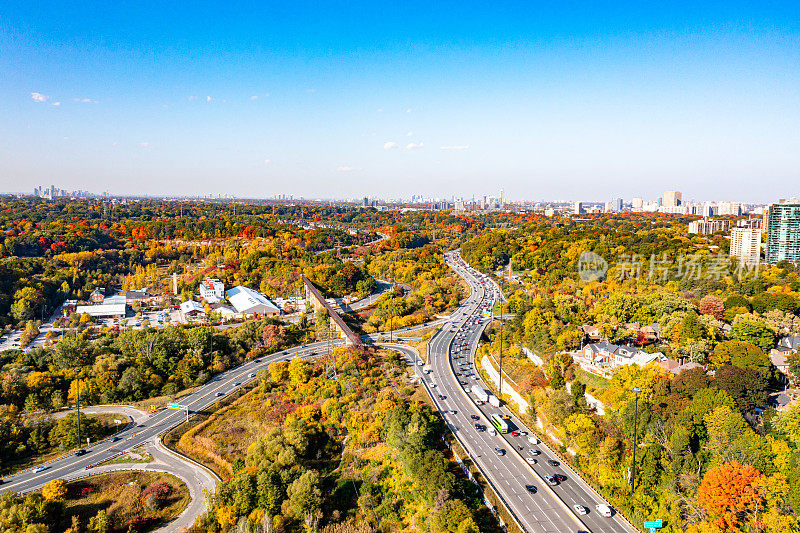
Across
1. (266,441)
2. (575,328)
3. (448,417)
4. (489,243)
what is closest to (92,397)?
(266,441)

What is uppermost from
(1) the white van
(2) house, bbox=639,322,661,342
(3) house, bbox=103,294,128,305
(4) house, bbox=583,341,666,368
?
(2) house, bbox=639,322,661,342

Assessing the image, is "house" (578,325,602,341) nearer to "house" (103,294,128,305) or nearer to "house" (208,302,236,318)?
"house" (208,302,236,318)

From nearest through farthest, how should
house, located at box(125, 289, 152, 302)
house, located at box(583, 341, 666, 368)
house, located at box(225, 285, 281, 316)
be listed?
house, located at box(583, 341, 666, 368), house, located at box(225, 285, 281, 316), house, located at box(125, 289, 152, 302)

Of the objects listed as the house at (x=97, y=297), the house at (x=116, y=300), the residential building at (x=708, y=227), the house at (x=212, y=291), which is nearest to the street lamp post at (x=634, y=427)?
the house at (x=212, y=291)

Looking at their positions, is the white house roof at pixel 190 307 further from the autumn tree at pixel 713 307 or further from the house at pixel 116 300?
the autumn tree at pixel 713 307

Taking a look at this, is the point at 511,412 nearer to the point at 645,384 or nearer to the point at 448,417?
the point at 448,417

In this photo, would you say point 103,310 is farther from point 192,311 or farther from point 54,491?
point 54,491

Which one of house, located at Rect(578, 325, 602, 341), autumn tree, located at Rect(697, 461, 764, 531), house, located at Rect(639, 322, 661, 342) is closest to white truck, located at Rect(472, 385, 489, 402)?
house, located at Rect(578, 325, 602, 341)
